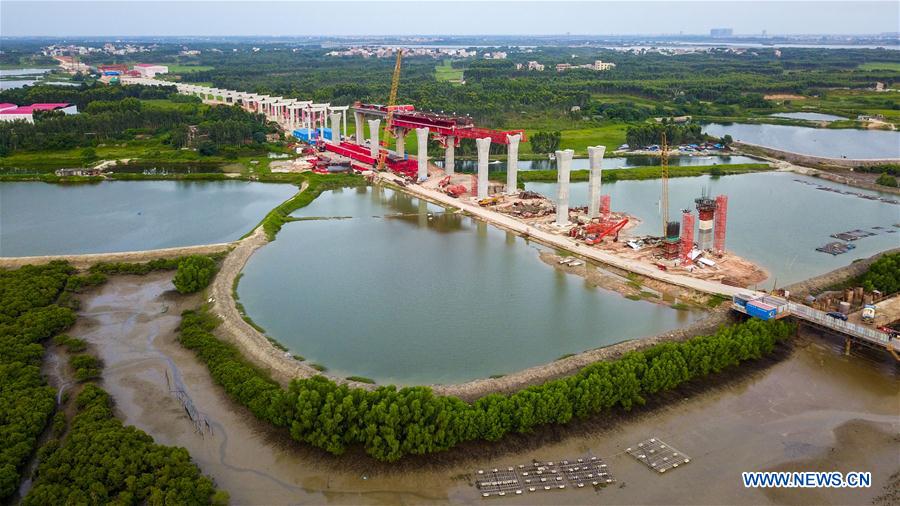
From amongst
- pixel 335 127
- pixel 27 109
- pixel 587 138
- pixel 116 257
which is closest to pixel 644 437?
pixel 116 257

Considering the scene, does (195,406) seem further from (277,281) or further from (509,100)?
(509,100)

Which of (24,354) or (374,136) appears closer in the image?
(24,354)

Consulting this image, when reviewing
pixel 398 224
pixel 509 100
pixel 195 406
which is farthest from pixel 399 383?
pixel 509 100

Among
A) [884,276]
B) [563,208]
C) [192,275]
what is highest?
[563,208]

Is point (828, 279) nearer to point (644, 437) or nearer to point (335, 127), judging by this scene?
point (644, 437)

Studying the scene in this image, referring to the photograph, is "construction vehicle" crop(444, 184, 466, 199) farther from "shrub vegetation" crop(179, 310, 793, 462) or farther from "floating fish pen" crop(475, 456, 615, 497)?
"floating fish pen" crop(475, 456, 615, 497)

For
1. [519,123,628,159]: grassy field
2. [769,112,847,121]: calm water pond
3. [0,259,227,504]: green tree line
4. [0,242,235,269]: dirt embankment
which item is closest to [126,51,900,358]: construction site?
[519,123,628,159]: grassy field
